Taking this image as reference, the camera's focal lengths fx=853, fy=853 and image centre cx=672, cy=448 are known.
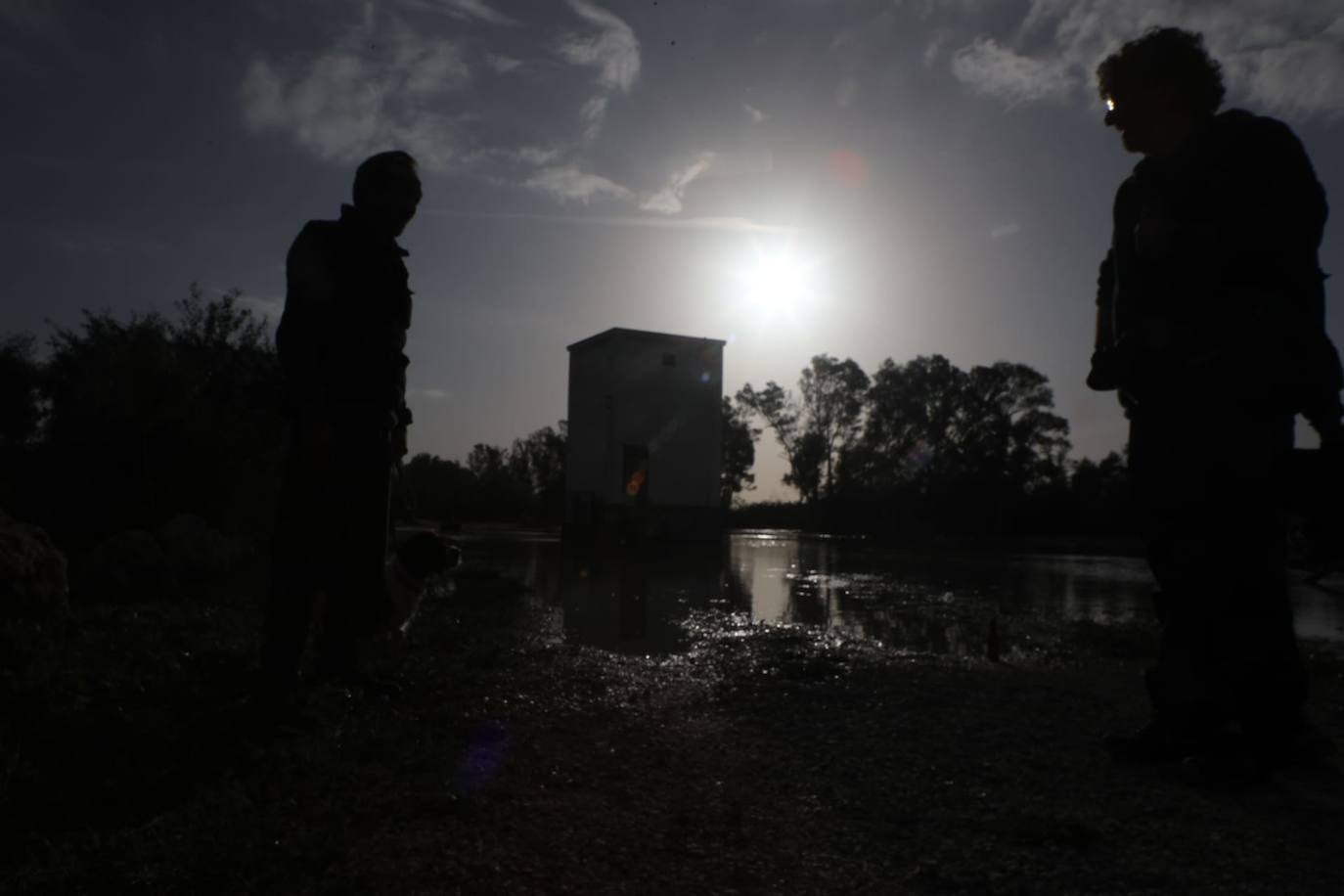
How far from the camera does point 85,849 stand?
1.95 metres

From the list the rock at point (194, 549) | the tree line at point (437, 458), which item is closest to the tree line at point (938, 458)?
the tree line at point (437, 458)

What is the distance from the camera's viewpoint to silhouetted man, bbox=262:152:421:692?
11.4ft

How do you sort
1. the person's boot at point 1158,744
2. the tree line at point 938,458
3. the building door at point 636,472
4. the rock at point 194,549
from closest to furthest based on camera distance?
the person's boot at point 1158,744, the rock at point 194,549, the building door at point 636,472, the tree line at point 938,458

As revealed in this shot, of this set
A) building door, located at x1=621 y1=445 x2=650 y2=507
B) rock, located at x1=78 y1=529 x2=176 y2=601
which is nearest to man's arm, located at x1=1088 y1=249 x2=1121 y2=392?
rock, located at x1=78 y1=529 x2=176 y2=601

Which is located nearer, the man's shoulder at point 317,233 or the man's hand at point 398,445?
the man's shoulder at point 317,233

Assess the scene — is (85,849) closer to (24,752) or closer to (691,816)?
(24,752)

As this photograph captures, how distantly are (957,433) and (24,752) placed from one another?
68.9 m

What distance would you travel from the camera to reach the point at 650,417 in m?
28.9

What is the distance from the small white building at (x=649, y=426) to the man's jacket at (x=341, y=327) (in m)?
23.5

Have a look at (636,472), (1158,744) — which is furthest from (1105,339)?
(636,472)

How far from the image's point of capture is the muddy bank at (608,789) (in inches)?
75.5

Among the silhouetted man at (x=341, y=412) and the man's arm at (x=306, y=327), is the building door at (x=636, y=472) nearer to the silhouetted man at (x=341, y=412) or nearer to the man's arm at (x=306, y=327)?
the silhouetted man at (x=341, y=412)

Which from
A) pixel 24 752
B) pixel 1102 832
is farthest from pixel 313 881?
pixel 1102 832

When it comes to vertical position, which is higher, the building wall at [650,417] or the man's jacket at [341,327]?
the building wall at [650,417]
